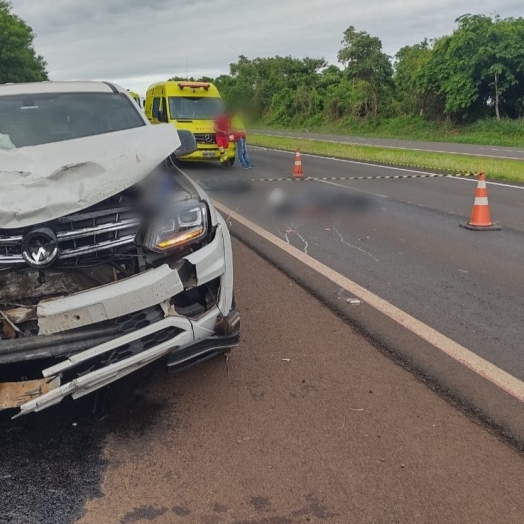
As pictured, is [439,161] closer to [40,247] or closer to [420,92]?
[40,247]

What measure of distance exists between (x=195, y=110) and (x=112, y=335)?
57.7 ft

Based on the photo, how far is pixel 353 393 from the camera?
3824 millimetres

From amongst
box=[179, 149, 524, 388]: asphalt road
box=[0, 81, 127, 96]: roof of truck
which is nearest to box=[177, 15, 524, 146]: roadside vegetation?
box=[179, 149, 524, 388]: asphalt road

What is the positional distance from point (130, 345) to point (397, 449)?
1433 mm

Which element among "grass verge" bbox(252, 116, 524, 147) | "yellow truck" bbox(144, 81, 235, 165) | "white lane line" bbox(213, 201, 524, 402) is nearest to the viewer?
"white lane line" bbox(213, 201, 524, 402)

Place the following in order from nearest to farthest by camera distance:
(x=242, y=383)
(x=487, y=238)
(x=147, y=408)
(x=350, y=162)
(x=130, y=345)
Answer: (x=130, y=345)
(x=147, y=408)
(x=242, y=383)
(x=487, y=238)
(x=350, y=162)

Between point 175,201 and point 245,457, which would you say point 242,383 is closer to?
point 245,457

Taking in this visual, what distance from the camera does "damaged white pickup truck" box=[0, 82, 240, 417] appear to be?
10.1 feet

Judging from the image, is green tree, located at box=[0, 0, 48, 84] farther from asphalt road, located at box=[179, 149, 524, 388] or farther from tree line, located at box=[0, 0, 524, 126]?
asphalt road, located at box=[179, 149, 524, 388]

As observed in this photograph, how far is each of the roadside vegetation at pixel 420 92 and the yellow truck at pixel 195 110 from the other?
1050 mm

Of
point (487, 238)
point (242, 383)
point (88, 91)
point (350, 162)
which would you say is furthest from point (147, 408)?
point (350, 162)

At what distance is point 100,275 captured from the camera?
134 inches

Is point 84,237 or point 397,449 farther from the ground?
point 84,237

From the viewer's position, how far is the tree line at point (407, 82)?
3350cm
